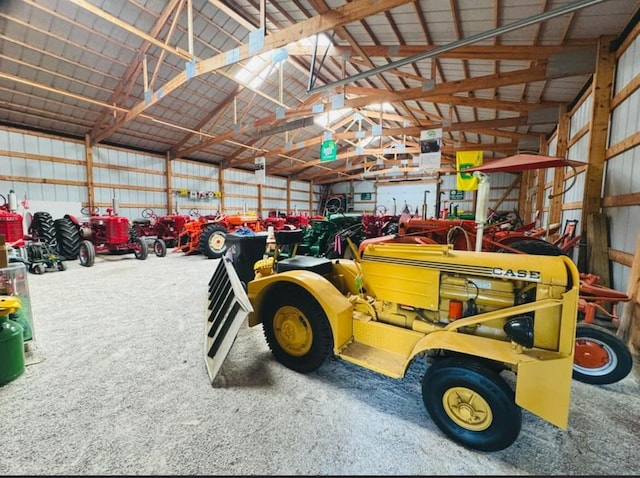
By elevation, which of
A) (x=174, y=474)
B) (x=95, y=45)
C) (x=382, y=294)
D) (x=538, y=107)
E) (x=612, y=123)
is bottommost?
(x=174, y=474)

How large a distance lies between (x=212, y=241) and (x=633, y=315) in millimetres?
7801

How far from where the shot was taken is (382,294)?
84.5 inches

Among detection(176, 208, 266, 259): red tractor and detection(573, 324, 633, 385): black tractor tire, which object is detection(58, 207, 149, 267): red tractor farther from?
detection(573, 324, 633, 385): black tractor tire

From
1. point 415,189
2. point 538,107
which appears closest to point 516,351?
point 538,107

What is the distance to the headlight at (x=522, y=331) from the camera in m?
1.43

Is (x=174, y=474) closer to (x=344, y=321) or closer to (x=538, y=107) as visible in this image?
(x=344, y=321)

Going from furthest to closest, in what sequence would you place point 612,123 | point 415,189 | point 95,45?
point 415,189, point 95,45, point 612,123

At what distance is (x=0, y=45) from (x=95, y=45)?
5.98 ft

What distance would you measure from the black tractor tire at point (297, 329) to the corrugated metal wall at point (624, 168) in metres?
3.54

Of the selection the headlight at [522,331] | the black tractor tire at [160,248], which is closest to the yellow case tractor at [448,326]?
the headlight at [522,331]

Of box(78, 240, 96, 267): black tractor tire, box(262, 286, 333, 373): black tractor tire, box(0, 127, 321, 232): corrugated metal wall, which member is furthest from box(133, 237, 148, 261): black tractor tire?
box(262, 286, 333, 373): black tractor tire

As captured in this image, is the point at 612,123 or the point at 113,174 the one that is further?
the point at 113,174

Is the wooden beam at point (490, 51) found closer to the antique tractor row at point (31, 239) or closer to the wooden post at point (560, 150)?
the wooden post at point (560, 150)

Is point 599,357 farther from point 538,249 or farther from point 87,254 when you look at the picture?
point 87,254
